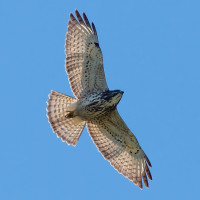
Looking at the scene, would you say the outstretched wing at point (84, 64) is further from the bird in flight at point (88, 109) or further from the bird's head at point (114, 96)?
the bird's head at point (114, 96)

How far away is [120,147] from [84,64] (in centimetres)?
241

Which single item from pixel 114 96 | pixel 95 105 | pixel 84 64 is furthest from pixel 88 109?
pixel 84 64

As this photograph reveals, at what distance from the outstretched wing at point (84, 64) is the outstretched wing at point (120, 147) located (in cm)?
92

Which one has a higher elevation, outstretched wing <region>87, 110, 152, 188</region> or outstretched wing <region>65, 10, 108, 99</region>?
outstretched wing <region>65, 10, 108, 99</region>

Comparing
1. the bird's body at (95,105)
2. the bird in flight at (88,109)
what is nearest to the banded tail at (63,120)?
the bird in flight at (88,109)

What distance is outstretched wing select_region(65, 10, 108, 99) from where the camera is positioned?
15375 millimetres

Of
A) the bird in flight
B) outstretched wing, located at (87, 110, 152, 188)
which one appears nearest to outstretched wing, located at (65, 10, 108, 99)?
the bird in flight

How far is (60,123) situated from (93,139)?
Result: 3.19ft

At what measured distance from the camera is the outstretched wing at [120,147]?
15.7 meters

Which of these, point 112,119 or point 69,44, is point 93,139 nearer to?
point 112,119

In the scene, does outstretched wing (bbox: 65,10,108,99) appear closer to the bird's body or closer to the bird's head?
the bird's body

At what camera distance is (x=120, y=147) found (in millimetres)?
16000

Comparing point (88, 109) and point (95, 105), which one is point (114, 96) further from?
point (88, 109)

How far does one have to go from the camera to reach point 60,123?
51.0 ft
